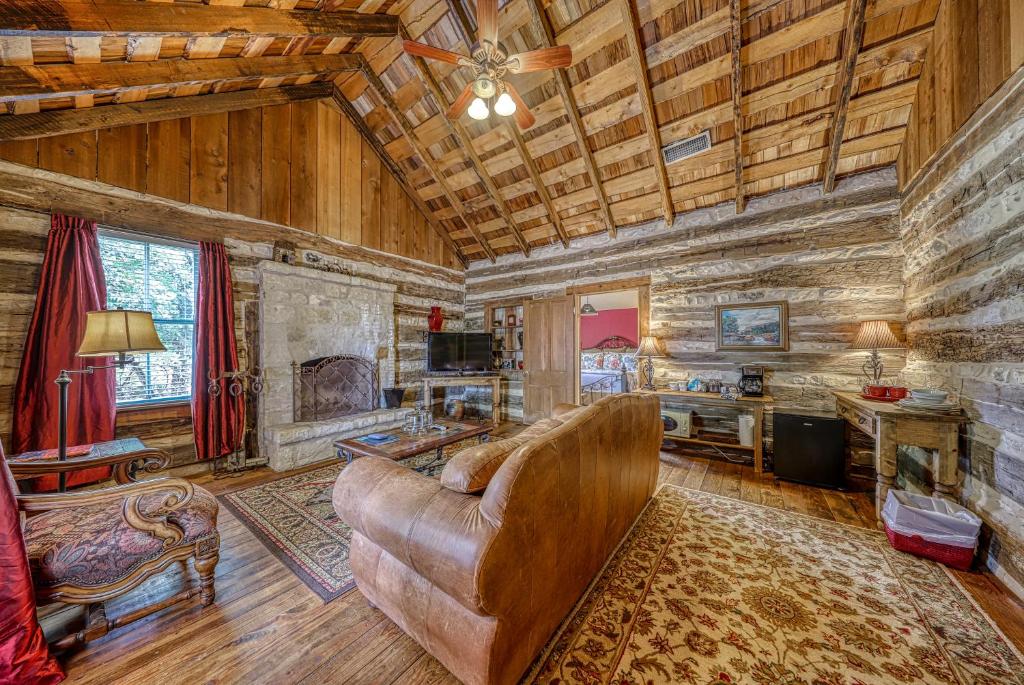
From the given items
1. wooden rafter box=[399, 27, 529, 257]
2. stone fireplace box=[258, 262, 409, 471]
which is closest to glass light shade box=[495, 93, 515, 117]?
wooden rafter box=[399, 27, 529, 257]

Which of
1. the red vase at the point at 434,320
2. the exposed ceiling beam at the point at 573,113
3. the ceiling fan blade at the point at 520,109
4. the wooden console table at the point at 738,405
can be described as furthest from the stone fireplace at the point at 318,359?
the wooden console table at the point at 738,405

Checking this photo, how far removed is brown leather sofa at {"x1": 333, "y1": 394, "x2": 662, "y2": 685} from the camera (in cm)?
123

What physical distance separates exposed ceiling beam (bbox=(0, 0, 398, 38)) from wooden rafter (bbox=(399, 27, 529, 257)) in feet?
2.17

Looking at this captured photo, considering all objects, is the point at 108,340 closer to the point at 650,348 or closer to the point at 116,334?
the point at 116,334

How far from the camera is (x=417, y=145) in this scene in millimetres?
5094

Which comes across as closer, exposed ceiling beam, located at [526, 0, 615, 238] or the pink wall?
exposed ceiling beam, located at [526, 0, 615, 238]

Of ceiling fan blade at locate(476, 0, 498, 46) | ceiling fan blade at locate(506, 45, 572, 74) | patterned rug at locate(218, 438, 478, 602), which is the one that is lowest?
patterned rug at locate(218, 438, 478, 602)

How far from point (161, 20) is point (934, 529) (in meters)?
6.44

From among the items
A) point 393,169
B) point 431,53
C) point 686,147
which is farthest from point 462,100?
point 393,169

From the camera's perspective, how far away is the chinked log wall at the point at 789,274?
3.79m

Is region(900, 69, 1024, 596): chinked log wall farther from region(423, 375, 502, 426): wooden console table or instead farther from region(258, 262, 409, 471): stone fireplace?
region(258, 262, 409, 471): stone fireplace

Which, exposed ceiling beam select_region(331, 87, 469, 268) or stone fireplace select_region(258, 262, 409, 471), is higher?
exposed ceiling beam select_region(331, 87, 469, 268)

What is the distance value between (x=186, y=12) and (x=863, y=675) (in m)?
5.72

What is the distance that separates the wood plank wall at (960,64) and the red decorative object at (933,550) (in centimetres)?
291
